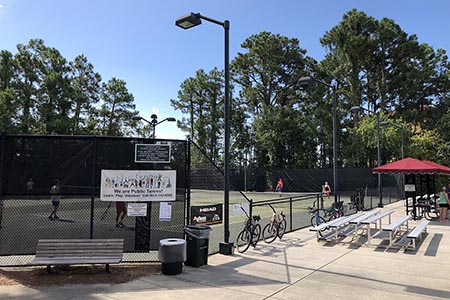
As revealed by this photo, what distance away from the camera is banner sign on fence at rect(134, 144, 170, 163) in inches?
315

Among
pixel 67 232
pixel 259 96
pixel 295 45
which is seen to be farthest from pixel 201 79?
pixel 67 232

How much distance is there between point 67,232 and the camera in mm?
9938

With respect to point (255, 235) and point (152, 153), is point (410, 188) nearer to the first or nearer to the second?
point (255, 235)

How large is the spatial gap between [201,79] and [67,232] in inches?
2048

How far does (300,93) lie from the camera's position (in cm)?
5097

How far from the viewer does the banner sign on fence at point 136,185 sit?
779 centimetres

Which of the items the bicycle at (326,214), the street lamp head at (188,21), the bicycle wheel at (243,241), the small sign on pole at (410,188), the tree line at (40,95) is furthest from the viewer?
the tree line at (40,95)

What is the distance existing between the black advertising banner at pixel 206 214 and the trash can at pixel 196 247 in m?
0.97

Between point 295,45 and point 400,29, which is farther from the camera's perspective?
point 295,45

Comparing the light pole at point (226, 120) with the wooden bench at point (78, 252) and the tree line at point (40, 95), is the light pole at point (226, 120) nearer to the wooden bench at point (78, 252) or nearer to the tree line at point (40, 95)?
the wooden bench at point (78, 252)

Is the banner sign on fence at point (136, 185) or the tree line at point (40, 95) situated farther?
the tree line at point (40, 95)

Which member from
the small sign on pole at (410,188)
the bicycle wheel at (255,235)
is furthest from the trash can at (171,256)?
the small sign on pole at (410,188)

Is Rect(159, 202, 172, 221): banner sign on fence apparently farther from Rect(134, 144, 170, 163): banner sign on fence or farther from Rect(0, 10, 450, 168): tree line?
Rect(0, 10, 450, 168): tree line

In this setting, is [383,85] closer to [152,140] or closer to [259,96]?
[259,96]
